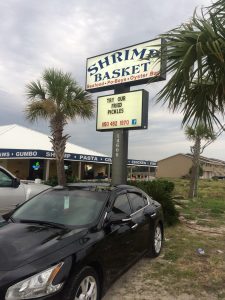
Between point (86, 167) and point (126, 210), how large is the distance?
33.0 meters

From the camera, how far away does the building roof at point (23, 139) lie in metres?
27.6

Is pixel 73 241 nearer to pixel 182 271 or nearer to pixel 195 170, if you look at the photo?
Result: pixel 182 271

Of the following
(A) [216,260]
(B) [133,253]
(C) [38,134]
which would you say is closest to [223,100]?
(A) [216,260]

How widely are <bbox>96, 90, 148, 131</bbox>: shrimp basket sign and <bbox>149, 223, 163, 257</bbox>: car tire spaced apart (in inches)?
210

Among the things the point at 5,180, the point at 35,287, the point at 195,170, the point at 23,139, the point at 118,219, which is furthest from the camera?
the point at 23,139

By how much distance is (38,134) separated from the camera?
1304 inches

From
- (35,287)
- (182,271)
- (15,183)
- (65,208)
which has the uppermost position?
(15,183)

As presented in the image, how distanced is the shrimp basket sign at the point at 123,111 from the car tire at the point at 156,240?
533 cm

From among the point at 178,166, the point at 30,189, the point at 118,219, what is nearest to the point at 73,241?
the point at 118,219

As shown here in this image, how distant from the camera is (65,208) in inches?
201

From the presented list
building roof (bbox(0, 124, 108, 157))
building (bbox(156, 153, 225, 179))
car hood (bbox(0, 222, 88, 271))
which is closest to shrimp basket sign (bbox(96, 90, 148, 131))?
car hood (bbox(0, 222, 88, 271))

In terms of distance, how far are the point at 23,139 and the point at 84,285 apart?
89.1 feet

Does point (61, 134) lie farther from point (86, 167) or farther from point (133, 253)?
point (86, 167)

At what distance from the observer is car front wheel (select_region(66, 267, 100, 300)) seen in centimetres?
365
